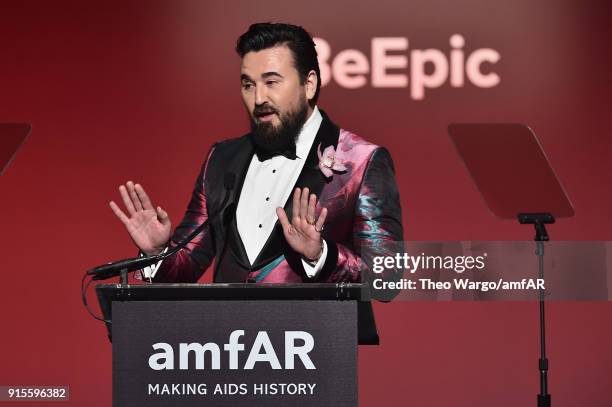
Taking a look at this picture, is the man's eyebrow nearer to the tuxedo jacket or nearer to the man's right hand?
the tuxedo jacket

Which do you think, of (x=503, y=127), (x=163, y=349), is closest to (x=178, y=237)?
(x=163, y=349)

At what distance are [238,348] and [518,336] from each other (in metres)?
2.83

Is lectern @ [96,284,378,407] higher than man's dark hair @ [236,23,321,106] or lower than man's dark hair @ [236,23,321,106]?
lower

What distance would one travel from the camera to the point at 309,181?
3654 mm

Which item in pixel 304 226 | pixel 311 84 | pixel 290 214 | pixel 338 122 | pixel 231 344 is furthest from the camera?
pixel 338 122

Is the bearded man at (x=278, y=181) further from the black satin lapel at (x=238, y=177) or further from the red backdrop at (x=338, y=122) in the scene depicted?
the red backdrop at (x=338, y=122)

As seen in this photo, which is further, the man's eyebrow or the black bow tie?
the black bow tie

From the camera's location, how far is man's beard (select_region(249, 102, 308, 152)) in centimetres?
363

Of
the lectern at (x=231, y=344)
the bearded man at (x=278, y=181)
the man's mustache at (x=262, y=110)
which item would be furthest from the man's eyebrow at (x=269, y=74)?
the lectern at (x=231, y=344)

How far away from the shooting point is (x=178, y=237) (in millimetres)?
3555

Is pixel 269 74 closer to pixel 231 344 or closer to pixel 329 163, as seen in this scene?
pixel 329 163

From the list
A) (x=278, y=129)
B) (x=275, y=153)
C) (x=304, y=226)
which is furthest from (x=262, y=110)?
(x=304, y=226)

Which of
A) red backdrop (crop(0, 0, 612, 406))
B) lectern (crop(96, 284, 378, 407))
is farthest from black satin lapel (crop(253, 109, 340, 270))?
red backdrop (crop(0, 0, 612, 406))

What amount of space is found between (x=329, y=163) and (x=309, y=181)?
0.31ft
